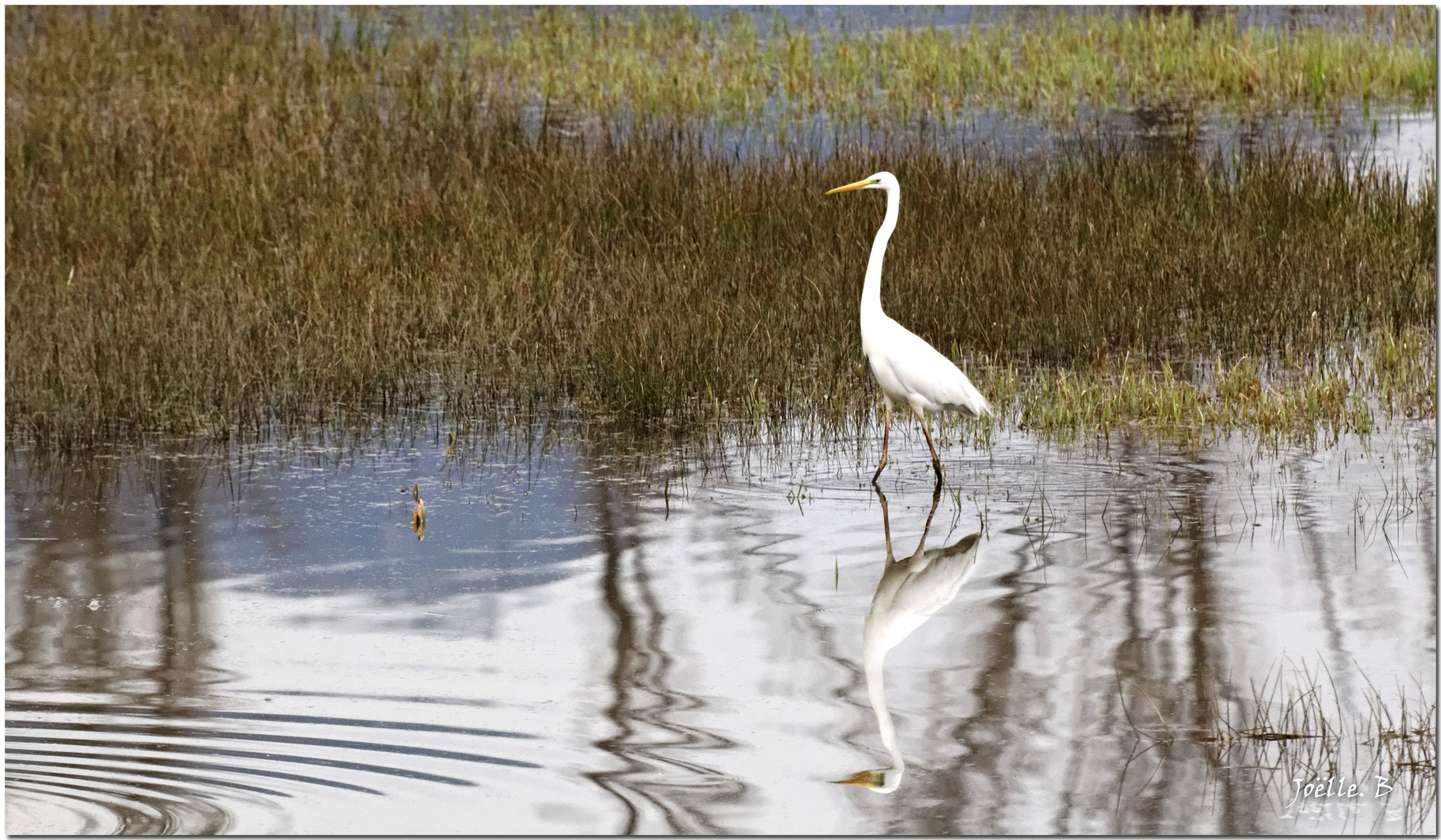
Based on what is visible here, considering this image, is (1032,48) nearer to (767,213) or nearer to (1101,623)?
(767,213)

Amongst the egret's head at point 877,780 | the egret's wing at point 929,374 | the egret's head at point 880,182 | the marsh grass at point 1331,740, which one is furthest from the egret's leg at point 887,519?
the egret's head at point 877,780

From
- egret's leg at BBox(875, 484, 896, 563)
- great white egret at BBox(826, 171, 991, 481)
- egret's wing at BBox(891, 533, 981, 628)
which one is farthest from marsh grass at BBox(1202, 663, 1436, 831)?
great white egret at BBox(826, 171, 991, 481)

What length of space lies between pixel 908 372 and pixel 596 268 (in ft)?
12.6

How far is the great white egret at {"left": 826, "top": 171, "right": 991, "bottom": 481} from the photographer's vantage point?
24.7ft

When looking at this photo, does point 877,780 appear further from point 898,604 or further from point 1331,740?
point 898,604

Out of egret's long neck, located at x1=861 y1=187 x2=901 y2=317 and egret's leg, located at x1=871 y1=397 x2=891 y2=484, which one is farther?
egret's long neck, located at x1=861 y1=187 x2=901 y2=317

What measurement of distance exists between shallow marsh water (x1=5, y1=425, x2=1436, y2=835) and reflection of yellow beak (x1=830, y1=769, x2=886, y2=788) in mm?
30

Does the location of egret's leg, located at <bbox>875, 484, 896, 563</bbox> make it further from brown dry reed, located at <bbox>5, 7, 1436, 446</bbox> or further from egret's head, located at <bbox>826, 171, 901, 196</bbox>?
egret's head, located at <bbox>826, 171, 901, 196</bbox>

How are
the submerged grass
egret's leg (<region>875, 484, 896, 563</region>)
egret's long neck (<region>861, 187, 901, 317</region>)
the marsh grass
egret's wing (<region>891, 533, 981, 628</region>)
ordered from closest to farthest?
1. the marsh grass
2. egret's wing (<region>891, 533, 981, 628</region>)
3. egret's leg (<region>875, 484, 896, 563</region>)
4. egret's long neck (<region>861, 187, 901, 317</region>)
5. the submerged grass

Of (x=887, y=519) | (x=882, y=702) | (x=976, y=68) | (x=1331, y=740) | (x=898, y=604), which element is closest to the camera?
(x=1331, y=740)

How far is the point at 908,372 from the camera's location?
7559mm

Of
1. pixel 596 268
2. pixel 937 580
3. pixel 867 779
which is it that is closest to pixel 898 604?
pixel 937 580

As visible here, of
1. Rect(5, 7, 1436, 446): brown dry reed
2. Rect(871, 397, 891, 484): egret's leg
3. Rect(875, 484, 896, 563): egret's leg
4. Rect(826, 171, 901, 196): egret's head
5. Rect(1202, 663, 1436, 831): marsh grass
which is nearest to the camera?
Rect(1202, 663, 1436, 831): marsh grass

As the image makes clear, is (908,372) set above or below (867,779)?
above
